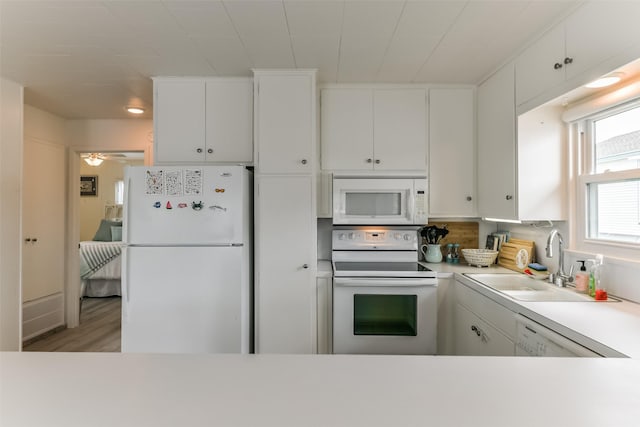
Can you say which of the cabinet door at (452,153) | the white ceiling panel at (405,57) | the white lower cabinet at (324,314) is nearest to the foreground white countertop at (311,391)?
the white lower cabinet at (324,314)

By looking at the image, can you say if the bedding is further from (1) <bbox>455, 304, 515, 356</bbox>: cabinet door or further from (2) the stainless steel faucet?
(2) the stainless steel faucet

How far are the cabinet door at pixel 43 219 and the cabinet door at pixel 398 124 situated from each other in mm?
3355

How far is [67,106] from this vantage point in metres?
3.07

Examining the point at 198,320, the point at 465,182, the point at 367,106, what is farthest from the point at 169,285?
the point at 465,182

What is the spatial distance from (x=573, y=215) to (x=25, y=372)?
2570 millimetres

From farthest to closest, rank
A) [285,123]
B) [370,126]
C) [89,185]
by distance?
[89,185] < [370,126] < [285,123]

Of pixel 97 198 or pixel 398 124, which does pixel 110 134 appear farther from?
pixel 97 198

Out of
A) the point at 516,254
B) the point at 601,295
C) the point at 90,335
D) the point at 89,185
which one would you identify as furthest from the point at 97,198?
the point at 601,295

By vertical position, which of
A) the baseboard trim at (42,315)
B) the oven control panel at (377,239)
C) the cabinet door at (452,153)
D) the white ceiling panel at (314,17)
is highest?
the white ceiling panel at (314,17)

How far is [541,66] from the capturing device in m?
1.81

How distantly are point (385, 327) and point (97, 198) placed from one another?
21.7 ft

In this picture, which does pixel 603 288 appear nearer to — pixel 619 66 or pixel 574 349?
pixel 574 349

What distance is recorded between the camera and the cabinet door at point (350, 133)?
2.56 m

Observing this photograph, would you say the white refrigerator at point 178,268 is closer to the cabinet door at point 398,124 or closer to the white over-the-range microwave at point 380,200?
the white over-the-range microwave at point 380,200
